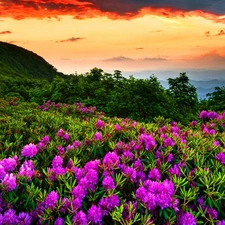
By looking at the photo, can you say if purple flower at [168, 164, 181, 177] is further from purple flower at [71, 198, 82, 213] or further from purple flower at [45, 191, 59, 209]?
purple flower at [45, 191, 59, 209]

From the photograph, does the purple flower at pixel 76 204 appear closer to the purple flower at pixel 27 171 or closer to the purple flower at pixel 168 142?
the purple flower at pixel 27 171

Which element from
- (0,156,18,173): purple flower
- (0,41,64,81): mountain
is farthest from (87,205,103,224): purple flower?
(0,41,64,81): mountain

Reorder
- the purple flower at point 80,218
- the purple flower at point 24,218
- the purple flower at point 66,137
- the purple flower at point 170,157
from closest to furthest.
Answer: the purple flower at point 80,218 → the purple flower at point 24,218 → the purple flower at point 170,157 → the purple flower at point 66,137

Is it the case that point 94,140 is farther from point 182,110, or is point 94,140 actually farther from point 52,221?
point 182,110

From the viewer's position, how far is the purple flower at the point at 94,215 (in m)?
2.72

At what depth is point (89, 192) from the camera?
9.97 ft

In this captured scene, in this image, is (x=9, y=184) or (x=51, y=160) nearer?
(x=9, y=184)

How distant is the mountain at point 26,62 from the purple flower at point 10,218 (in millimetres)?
110482

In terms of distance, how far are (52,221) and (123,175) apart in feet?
2.93

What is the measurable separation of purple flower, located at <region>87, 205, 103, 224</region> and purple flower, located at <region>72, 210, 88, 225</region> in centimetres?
7

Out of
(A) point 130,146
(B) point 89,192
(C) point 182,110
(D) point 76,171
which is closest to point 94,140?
(A) point 130,146

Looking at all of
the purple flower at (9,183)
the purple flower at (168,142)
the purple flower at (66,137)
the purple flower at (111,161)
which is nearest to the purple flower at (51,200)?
the purple flower at (9,183)

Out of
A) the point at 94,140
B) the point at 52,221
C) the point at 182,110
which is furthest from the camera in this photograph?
the point at 182,110

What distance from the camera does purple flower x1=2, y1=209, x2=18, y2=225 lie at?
269cm
